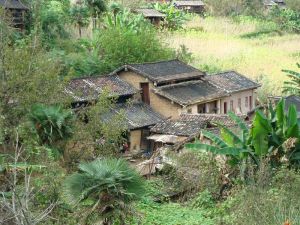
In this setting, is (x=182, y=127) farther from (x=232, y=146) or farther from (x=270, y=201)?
(x=270, y=201)

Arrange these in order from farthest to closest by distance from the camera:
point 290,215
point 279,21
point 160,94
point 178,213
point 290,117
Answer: point 279,21 → point 160,94 → point 178,213 → point 290,117 → point 290,215

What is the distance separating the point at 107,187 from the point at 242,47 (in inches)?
1167

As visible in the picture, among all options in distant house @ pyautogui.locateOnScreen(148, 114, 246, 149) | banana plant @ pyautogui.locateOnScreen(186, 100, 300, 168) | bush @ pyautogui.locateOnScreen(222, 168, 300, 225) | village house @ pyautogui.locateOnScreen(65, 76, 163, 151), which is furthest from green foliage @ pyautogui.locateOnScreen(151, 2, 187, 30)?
bush @ pyautogui.locateOnScreen(222, 168, 300, 225)

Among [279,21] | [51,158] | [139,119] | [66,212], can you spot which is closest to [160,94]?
[139,119]

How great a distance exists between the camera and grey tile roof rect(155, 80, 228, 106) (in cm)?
2152

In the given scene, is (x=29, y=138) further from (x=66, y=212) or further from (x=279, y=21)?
(x=279, y=21)

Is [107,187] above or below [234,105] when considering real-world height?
above

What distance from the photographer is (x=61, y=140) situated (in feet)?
43.0

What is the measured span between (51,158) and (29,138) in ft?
3.56

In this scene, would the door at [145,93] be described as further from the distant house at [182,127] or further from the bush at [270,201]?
the bush at [270,201]

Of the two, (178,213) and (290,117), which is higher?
(290,117)

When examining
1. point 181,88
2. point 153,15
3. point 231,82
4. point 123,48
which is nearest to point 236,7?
point 153,15

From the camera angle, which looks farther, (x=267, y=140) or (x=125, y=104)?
(x=125, y=104)

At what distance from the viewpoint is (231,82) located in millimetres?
25281
